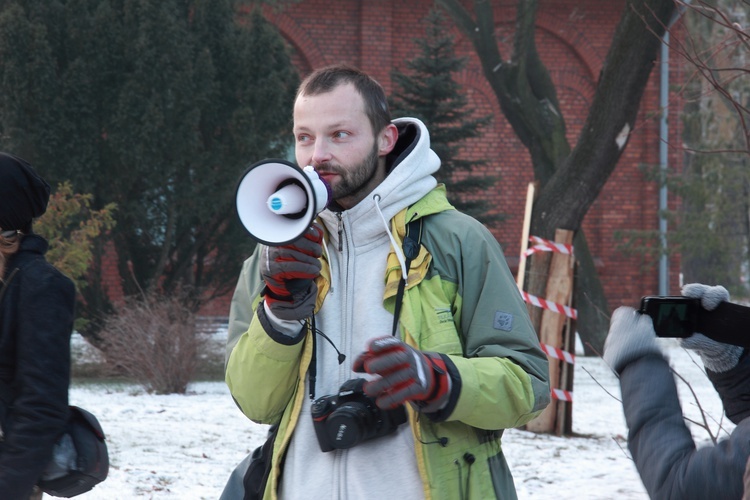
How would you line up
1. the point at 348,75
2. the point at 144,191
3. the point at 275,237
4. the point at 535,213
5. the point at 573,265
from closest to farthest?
the point at 275,237 < the point at 348,75 < the point at 573,265 < the point at 535,213 < the point at 144,191

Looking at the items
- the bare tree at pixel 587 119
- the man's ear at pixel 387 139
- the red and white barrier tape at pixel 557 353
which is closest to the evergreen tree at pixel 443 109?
the bare tree at pixel 587 119

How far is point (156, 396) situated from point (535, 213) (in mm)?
4517

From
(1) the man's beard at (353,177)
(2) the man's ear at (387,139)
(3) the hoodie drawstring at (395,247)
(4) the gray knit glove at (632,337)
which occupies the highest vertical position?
(2) the man's ear at (387,139)

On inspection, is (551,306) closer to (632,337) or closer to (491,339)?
(491,339)

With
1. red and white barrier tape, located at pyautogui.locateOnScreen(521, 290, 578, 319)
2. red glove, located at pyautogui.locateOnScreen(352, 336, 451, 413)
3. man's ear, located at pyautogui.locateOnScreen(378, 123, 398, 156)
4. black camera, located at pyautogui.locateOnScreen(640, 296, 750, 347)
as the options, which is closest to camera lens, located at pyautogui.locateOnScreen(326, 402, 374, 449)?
red glove, located at pyautogui.locateOnScreen(352, 336, 451, 413)

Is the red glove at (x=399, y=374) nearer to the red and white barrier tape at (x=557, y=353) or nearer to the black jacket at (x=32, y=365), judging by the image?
the black jacket at (x=32, y=365)

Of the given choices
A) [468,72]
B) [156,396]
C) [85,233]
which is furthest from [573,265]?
[468,72]

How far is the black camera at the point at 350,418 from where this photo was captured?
240cm

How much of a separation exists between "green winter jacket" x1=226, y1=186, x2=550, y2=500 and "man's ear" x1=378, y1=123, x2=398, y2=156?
19 cm

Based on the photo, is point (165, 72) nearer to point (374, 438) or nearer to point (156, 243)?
point (156, 243)

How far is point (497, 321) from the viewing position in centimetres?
251

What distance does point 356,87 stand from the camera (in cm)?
269

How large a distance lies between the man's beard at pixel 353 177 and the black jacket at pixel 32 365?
827 millimetres

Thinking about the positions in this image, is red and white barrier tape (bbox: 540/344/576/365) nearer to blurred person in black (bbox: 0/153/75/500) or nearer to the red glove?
blurred person in black (bbox: 0/153/75/500)
